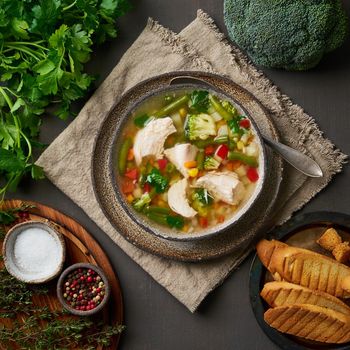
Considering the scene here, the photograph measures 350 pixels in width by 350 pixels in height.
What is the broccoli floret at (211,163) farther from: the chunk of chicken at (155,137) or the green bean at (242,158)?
the chunk of chicken at (155,137)

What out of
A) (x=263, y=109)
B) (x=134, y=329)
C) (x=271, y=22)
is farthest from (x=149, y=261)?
(x=271, y=22)

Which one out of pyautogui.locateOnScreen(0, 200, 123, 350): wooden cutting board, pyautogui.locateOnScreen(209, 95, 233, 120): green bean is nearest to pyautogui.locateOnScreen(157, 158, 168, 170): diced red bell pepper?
pyautogui.locateOnScreen(209, 95, 233, 120): green bean

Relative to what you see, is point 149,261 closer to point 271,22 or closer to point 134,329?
point 134,329

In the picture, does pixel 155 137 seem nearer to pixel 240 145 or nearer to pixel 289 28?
pixel 240 145

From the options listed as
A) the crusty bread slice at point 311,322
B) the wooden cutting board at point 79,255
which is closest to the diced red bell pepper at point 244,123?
the crusty bread slice at point 311,322

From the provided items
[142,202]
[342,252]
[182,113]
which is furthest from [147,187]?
[342,252]
